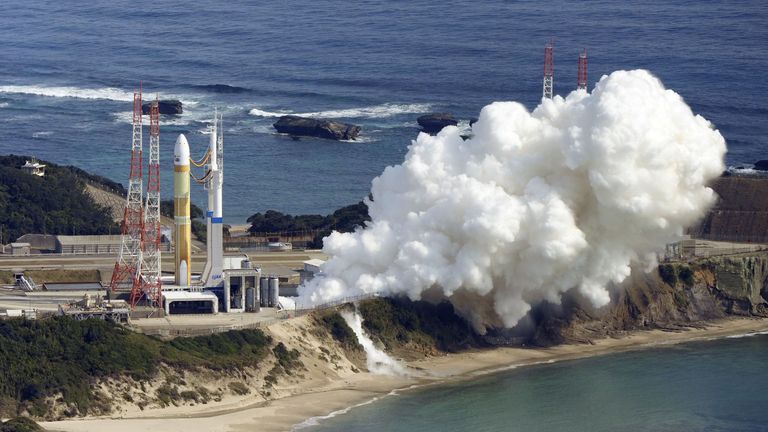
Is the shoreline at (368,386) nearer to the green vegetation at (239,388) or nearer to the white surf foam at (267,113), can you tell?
the green vegetation at (239,388)

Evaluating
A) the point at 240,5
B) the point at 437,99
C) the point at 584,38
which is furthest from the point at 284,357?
the point at 240,5

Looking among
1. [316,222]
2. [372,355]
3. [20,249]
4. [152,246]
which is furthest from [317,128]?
[372,355]

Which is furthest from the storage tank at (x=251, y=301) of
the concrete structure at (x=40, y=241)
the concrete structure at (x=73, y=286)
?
the concrete structure at (x=40, y=241)

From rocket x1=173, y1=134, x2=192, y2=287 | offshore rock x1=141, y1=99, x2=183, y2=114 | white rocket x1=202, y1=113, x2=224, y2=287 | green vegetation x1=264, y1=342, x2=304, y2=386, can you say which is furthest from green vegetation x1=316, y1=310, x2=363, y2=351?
offshore rock x1=141, y1=99, x2=183, y2=114

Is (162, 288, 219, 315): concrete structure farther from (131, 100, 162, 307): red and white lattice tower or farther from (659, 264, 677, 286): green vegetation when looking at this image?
(659, 264, 677, 286): green vegetation

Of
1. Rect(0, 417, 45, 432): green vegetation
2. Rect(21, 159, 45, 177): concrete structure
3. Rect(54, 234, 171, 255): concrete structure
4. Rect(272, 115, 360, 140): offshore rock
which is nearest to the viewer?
Rect(0, 417, 45, 432): green vegetation

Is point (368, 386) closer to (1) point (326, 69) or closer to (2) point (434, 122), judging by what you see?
(2) point (434, 122)
